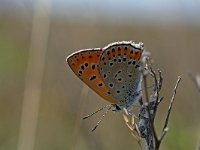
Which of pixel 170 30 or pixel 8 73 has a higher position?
pixel 170 30

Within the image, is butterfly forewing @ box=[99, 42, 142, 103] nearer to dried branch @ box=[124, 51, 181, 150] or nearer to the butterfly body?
the butterfly body

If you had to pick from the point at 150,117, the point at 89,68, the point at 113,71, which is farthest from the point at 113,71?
the point at 150,117

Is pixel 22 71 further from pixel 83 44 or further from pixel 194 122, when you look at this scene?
pixel 194 122

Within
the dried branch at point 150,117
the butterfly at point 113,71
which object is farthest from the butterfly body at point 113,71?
the dried branch at point 150,117

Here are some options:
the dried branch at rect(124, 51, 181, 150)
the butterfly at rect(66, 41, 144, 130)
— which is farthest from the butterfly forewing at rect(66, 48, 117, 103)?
the dried branch at rect(124, 51, 181, 150)

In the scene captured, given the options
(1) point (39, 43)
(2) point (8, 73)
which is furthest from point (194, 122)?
(2) point (8, 73)

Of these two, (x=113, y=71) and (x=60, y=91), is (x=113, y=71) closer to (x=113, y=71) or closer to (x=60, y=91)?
(x=113, y=71)

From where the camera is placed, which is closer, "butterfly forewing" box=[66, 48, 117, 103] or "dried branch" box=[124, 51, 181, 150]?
"dried branch" box=[124, 51, 181, 150]
